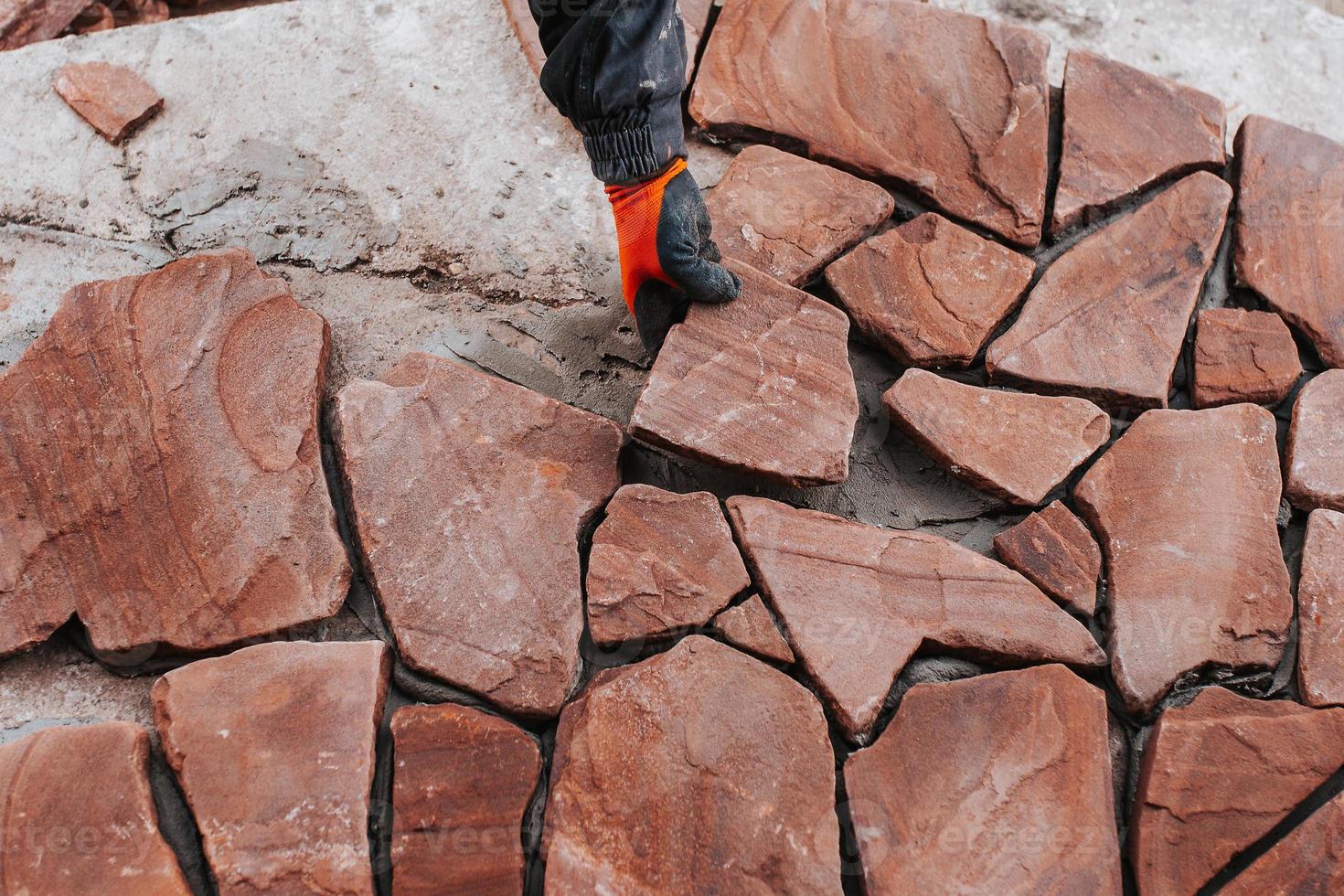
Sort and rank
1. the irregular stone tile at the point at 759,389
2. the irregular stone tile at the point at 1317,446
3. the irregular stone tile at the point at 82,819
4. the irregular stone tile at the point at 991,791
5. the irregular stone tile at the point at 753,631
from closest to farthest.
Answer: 1. the irregular stone tile at the point at 82,819
2. the irregular stone tile at the point at 991,791
3. the irregular stone tile at the point at 753,631
4. the irregular stone tile at the point at 759,389
5. the irregular stone tile at the point at 1317,446

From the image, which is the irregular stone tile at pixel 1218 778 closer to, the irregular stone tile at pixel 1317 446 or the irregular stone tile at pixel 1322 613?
the irregular stone tile at pixel 1322 613

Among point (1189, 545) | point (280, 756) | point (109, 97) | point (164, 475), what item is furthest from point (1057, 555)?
point (109, 97)

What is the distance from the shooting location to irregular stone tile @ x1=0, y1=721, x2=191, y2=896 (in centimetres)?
114

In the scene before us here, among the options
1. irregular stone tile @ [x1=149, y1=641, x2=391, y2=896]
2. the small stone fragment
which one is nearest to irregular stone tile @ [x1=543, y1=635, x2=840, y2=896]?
irregular stone tile @ [x1=149, y1=641, x2=391, y2=896]

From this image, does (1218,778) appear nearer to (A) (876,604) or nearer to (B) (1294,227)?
(A) (876,604)

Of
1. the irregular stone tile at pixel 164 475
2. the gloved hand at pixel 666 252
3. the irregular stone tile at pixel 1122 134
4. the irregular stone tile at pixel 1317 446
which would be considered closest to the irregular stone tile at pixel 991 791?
the irregular stone tile at pixel 1317 446

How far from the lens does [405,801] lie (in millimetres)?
1228

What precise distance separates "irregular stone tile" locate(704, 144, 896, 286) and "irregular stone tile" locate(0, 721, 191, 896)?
3.94 feet

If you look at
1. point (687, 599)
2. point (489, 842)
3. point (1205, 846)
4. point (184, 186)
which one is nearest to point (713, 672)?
point (687, 599)

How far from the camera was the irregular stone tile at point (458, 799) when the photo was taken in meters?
A: 1.19

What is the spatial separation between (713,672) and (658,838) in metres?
0.22

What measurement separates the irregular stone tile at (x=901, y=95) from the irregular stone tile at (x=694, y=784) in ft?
3.36

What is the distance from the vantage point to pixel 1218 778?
51.9 inches

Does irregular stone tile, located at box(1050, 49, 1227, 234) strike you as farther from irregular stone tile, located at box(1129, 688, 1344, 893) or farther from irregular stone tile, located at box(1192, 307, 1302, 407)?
irregular stone tile, located at box(1129, 688, 1344, 893)
